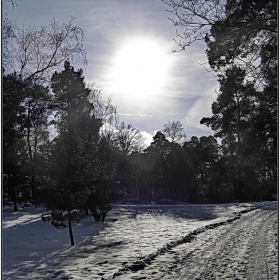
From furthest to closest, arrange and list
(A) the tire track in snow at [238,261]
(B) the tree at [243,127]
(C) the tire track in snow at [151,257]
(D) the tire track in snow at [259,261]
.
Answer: (B) the tree at [243,127] → (C) the tire track in snow at [151,257] → (A) the tire track in snow at [238,261] → (D) the tire track in snow at [259,261]

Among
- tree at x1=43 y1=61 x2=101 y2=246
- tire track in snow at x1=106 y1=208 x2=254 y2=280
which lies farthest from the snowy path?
tree at x1=43 y1=61 x2=101 y2=246

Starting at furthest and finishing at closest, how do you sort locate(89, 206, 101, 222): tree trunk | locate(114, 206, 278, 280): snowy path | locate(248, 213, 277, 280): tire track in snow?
locate(89, 206, 101, 222): tree trunk
locate(114, 206, 278, 280): snowy path
locate(248, 213, 277, 280): tire track in snow

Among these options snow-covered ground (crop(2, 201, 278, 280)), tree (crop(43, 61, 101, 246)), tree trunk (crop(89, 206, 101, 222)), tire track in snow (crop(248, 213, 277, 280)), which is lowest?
tree trunk (crop(89, 206, 101, 222))

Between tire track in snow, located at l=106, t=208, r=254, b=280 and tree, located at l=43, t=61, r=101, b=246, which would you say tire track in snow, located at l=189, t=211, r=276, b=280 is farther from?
tree, located at l=43, t=61, r=101, b=246

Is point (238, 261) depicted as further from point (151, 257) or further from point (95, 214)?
point (95, 214)

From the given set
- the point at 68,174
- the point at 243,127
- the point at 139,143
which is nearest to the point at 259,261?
the point at 68,174

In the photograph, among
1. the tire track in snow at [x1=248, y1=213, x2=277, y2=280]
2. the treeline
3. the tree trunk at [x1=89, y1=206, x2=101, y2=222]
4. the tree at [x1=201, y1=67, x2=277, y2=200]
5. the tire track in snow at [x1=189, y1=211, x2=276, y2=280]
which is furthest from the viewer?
the tree trunk at [x1=89, y1=206, x2=101, y2=222]

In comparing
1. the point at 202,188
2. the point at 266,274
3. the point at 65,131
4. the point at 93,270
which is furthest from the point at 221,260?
the point at 202,188

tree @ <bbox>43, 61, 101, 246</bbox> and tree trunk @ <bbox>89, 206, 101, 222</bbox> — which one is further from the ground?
tree @ <bbox>43, 61, 101, 246</bbox>

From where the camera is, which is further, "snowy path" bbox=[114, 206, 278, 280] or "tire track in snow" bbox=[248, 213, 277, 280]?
"snowy path" bbox=[114, 206, 278, 280]

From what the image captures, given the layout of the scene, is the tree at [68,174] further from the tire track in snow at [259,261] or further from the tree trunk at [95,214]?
the tire track in snow at [259,261]

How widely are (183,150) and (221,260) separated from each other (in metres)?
35.2

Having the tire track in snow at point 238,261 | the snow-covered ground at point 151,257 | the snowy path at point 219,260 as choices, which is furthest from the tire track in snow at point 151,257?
the tire track in snow at point 238,261

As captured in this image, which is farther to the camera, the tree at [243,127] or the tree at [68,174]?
the tree at [68,174]
